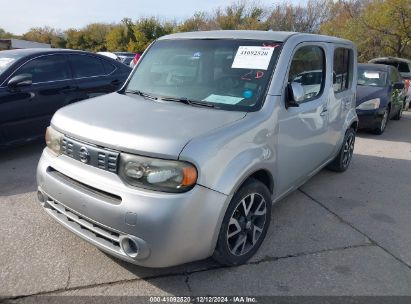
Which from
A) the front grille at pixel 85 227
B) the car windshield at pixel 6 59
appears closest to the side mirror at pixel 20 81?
the car windshield at pixel 6 59

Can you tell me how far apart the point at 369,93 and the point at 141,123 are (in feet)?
23.0

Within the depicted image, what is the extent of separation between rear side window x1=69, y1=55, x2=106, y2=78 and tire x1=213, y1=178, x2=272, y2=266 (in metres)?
4.34

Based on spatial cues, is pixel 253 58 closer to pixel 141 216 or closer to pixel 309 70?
pixel 309 70

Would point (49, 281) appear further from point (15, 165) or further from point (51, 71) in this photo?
point (51, 71)

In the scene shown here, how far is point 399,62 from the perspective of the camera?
44.5ft

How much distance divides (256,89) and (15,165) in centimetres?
380

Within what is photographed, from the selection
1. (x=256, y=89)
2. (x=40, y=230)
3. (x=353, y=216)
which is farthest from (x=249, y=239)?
(x=40, y=230)

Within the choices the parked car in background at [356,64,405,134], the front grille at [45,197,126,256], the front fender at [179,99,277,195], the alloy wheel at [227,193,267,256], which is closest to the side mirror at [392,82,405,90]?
the parked car in background at [356,64,405,134]

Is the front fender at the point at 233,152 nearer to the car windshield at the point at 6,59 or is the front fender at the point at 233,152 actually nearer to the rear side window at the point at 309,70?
Result: the rear side window at the point at 309,70

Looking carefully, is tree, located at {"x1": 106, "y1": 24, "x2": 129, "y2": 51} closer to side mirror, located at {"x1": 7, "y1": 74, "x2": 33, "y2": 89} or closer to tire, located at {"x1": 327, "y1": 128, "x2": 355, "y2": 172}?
side mirror, located at {"x1": 7, "y1": 74, "x2": 33, "y2": 89}

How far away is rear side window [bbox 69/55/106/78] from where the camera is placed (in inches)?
246

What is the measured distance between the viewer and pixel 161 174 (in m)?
2.41

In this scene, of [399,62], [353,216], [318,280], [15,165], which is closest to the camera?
[318,280]

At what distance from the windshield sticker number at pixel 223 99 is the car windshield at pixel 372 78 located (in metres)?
6.88
